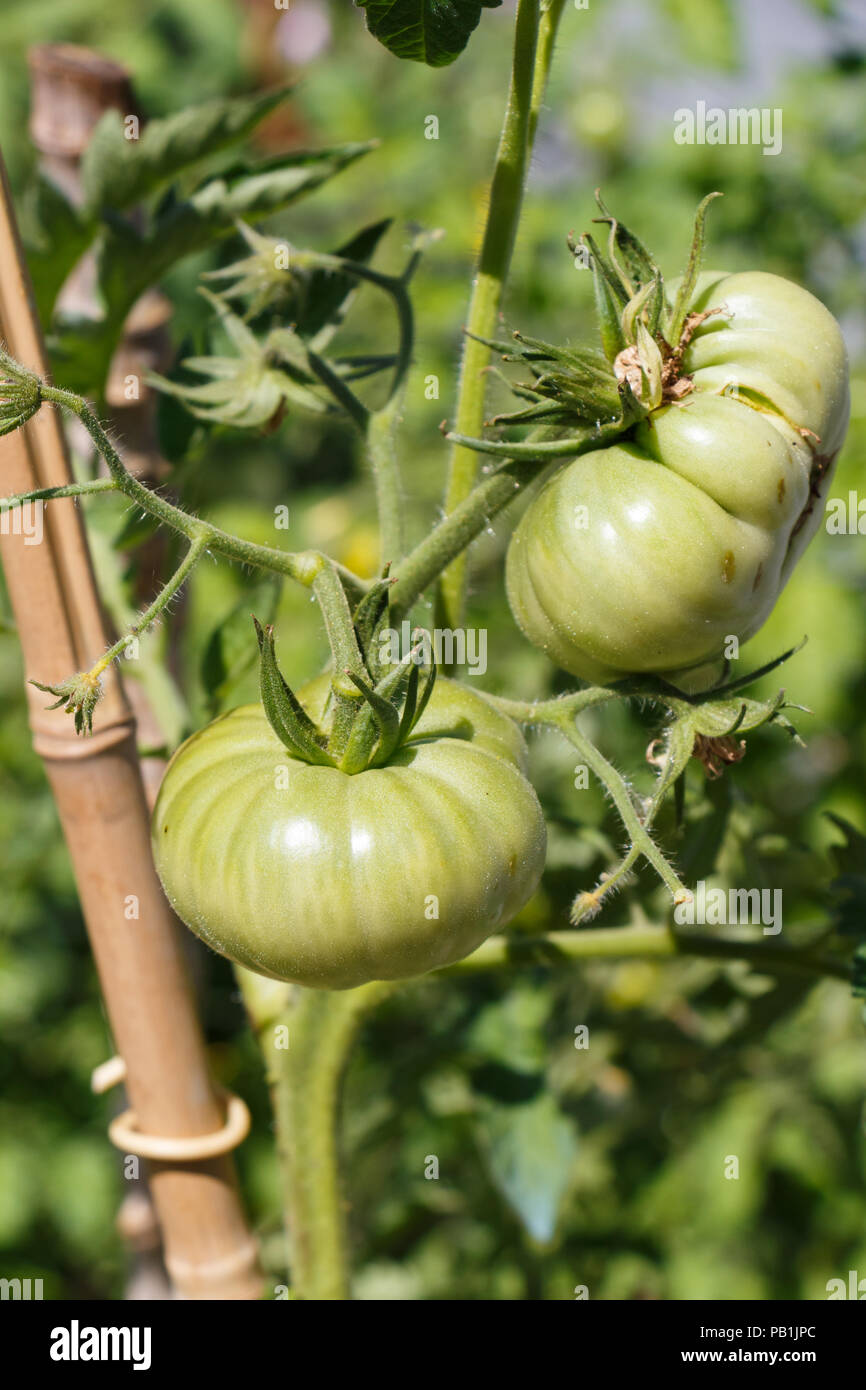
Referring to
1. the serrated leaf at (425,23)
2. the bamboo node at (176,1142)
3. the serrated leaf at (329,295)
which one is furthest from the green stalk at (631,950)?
the serrated leaf at (425,23)

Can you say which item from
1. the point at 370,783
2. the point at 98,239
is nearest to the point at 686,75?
the point at 98,239

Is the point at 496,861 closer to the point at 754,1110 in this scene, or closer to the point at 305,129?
the point at 754,1110

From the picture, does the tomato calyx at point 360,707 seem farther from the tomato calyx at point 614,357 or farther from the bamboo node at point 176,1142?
the bamboo node at point 176,1142

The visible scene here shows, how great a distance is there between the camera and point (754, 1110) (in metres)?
1.68

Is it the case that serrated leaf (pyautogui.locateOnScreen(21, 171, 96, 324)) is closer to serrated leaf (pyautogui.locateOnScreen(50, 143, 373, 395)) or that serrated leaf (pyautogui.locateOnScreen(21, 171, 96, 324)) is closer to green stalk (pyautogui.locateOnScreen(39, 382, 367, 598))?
serrated leaf (pyautogui.locateOnScreen(50, 143, 373, 395))

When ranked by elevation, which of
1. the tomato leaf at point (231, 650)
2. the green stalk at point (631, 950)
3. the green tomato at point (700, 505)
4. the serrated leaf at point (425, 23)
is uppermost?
the serrated leaf at point (425, 23)

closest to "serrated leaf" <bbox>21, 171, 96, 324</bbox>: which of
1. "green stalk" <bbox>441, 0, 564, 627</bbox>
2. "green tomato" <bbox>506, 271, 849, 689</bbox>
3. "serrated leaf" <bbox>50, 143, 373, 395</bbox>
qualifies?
"serrated leaf" <bbox>50, 143, 373, 395</bbox>

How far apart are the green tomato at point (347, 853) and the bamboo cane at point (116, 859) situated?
14 centimetres

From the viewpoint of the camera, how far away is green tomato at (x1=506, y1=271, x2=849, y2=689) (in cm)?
65

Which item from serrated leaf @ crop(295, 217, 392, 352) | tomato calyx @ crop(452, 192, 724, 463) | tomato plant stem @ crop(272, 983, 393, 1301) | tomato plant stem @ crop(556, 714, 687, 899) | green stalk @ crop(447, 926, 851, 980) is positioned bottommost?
tomato plant stem @ crop(272, 983, 393, 1301)

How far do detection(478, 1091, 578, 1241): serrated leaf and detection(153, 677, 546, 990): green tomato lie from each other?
46 centimetres

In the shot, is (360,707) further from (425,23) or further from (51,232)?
(51,232)

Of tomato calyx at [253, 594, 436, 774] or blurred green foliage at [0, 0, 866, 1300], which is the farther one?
blurred green foliage at [0, 0, 866, 1300]

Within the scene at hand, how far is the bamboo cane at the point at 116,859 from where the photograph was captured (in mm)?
747
